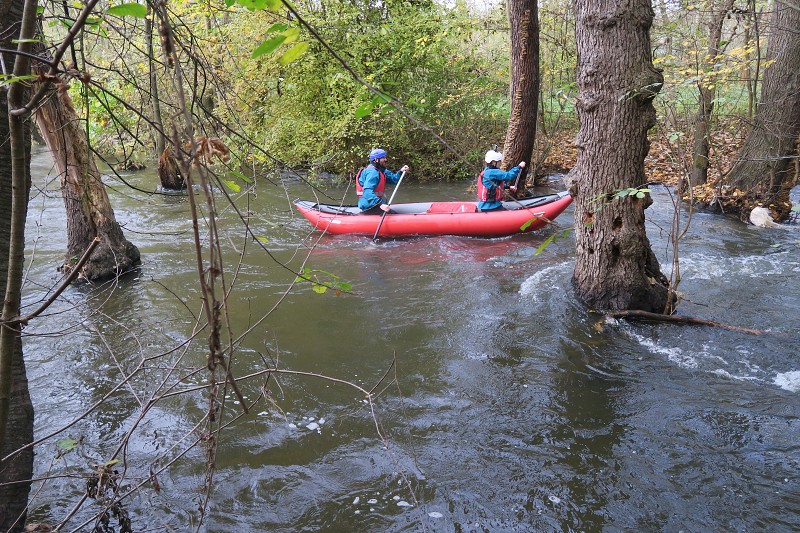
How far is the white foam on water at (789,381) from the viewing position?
4469 millimetres

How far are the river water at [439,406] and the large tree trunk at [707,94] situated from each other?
2.78 m

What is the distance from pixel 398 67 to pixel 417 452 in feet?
35.7

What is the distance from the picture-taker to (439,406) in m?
4.46

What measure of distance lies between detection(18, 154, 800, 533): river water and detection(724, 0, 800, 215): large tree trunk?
1934 millimetres

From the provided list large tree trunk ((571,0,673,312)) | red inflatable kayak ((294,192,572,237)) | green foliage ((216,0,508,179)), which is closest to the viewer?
large tree trunk ((571,0,673,312))

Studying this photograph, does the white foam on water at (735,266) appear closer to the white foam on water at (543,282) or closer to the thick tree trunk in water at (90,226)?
the white foam on water at (543,282)

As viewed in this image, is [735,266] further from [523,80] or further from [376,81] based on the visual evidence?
[376,81]

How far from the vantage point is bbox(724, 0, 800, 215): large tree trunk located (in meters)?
8.33

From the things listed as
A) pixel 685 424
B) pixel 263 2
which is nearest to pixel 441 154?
pixel 685 424

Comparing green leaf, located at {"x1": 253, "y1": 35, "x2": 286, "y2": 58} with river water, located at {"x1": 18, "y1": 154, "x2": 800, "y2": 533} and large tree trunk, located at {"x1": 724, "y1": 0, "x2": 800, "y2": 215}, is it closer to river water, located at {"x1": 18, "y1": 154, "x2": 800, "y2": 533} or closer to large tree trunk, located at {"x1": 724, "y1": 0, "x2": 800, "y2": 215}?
river water, located at {"x1": 18, "y1": 154, "x2": 800, "y2": 533}

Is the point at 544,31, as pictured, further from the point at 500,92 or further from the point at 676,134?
the point at 676,134

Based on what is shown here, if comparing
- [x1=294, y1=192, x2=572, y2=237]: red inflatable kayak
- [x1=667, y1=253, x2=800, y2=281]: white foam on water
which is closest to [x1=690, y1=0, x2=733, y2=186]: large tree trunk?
[x1=667, y1=253, x2=800, y2=281]: white foam on water

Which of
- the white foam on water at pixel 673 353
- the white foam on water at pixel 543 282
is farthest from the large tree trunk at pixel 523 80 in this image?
the white foam on water at pixel 673 353

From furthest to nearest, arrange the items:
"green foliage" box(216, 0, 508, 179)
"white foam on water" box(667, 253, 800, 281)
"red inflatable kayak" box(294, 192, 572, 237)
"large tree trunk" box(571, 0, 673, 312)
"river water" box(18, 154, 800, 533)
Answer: "green foliage" box(216, 0, 508, 179) → "red inflatable kayak" box(294, 192, 572, 237) → "white foam on water" box(667, 253, 800, 281) → "large tree trunk" box(571, 0, 673, 312) → "river water" box(18, 154, 800, 533)
